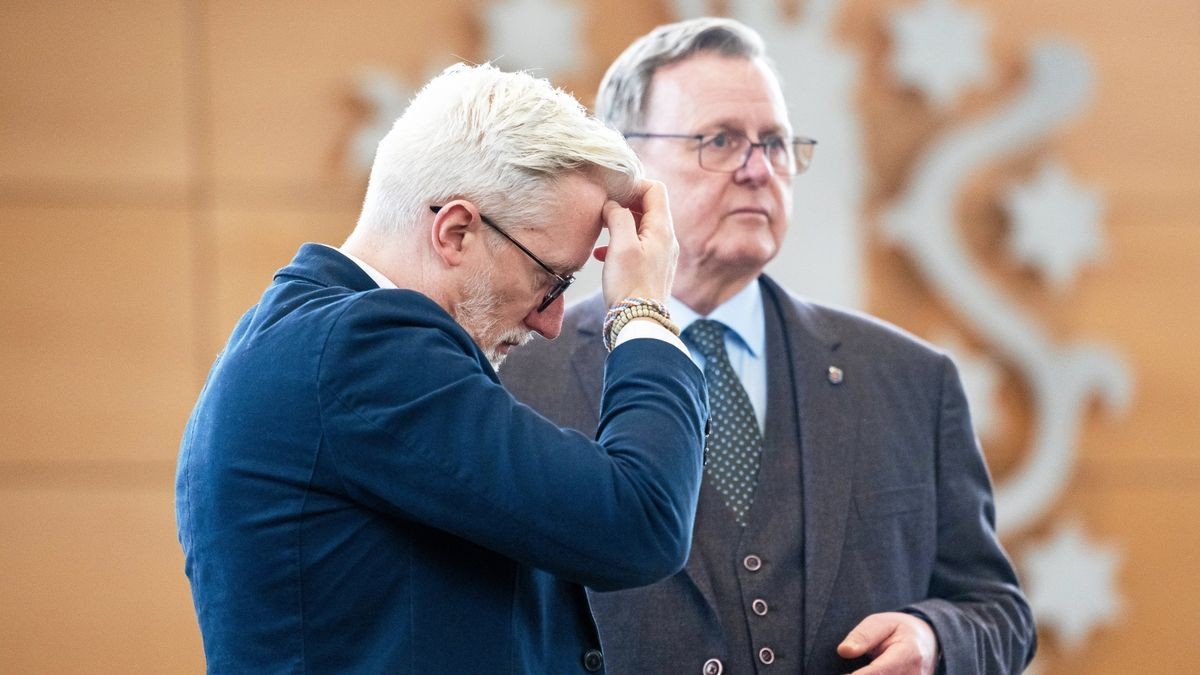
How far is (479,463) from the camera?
1134mm

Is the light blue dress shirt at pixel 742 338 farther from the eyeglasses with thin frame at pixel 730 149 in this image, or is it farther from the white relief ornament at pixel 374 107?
the white relief ornament at pixel 374 107

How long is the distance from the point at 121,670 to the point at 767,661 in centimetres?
204

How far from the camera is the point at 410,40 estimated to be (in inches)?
128

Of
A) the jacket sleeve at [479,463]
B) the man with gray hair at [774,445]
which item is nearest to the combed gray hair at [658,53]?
the man with gray hair at [774,445]

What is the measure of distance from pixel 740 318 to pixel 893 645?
0.54 meters

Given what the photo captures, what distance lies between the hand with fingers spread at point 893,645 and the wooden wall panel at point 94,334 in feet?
6.64

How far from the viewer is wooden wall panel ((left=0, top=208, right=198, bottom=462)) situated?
3154 mm

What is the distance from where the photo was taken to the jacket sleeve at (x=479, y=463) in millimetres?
1135

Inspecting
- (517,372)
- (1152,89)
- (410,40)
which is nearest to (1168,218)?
(1152,89)

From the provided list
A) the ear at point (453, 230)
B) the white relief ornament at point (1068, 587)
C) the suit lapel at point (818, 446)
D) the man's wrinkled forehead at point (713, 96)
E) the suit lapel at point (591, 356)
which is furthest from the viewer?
the white relief ornament at point (1068, 587)

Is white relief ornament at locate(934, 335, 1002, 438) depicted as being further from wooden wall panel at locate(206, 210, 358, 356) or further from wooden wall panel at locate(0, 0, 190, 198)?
wooden wall panel at locate(0, 0, 190, 198)

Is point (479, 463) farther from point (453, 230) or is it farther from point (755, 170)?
point (755, 170)

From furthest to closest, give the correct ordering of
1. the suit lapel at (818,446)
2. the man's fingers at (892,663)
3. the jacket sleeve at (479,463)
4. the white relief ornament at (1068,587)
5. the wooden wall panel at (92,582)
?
the white relief ornament at (1068,587) → the wooden wall panel at (92,582) → the suit lapel at (818,446) → the man's fingers at (892,663) → the jacket sleeve at (479,463)

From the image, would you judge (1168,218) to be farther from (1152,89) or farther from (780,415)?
(780,415)
